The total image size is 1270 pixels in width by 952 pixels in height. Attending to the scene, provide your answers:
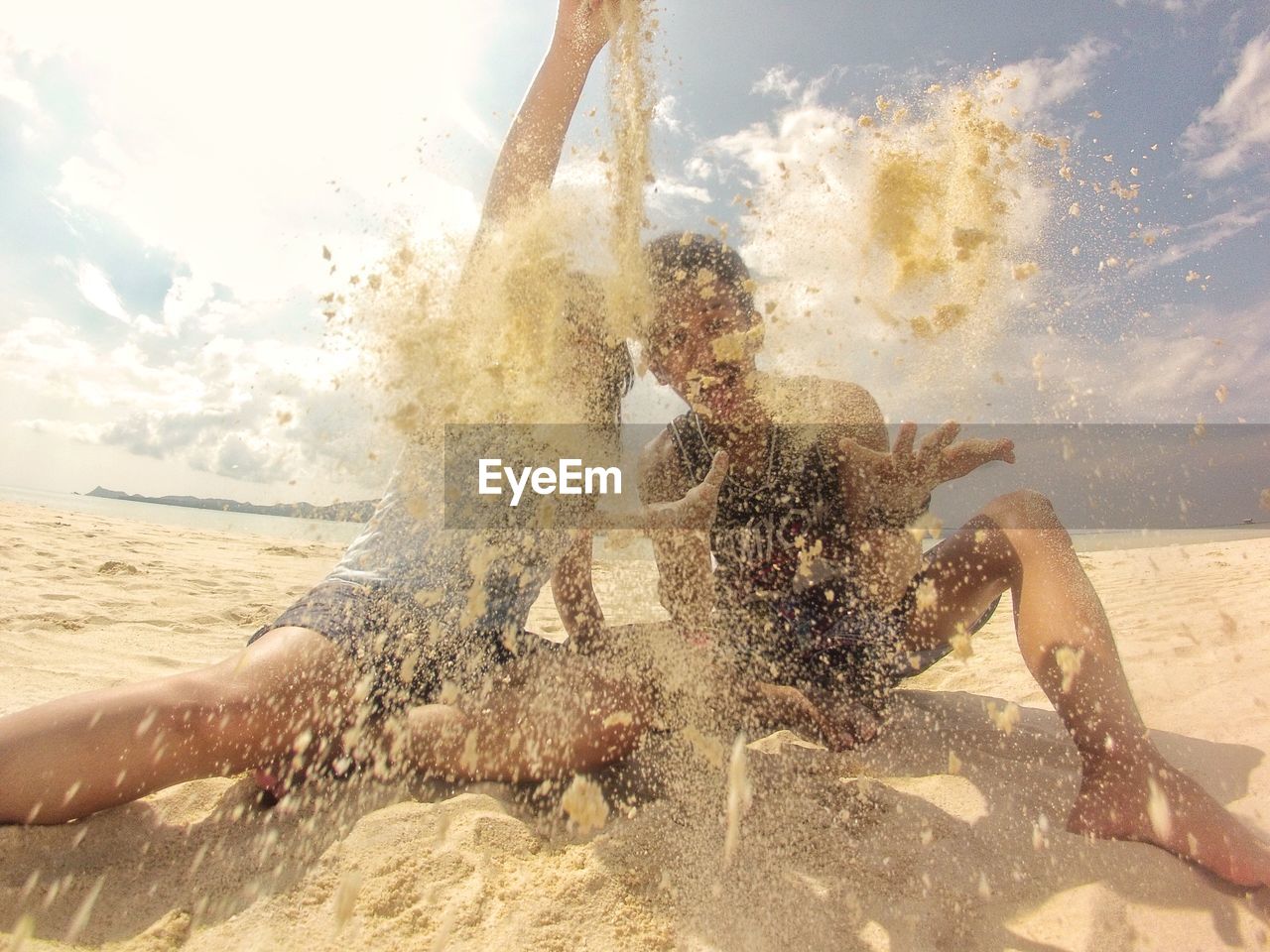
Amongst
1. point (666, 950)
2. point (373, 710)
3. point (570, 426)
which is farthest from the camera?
point (570, 426)

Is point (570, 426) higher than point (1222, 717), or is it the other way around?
point (570, 426)

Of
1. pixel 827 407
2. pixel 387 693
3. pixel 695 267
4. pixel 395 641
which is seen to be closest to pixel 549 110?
pixel 695 267

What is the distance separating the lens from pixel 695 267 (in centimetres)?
219

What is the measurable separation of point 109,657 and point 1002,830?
3.19 meters

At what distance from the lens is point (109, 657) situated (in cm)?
261

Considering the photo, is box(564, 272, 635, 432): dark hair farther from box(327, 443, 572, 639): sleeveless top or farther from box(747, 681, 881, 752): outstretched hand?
box(747, 681, 881, 752): outstretched hand

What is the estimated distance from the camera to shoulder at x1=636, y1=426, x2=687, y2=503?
2367mm

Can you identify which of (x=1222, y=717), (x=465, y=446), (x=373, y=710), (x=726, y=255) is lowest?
(x=1222, y=717)

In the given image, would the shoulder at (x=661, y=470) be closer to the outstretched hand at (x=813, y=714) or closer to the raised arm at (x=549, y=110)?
the outstretched hand at (x=813, y=714)

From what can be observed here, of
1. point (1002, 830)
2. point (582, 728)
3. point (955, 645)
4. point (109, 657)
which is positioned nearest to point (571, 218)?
point (582, 728)

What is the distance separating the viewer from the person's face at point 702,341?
216 cm

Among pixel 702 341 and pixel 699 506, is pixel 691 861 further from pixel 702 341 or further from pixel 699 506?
pixel 702 341

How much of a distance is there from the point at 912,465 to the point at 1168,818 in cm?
94

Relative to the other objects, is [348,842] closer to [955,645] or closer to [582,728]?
[582,728]
